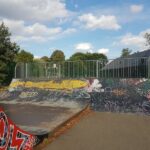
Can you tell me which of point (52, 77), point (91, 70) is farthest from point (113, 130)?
point (52, 77)

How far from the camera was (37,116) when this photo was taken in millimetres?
12586

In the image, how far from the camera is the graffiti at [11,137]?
6.51 m

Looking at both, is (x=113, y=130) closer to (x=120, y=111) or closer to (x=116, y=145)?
(x=116, y=145)

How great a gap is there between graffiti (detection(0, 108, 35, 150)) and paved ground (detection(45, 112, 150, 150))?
128 centimetres

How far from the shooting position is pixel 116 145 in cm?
875

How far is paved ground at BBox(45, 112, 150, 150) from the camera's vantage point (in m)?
8.62

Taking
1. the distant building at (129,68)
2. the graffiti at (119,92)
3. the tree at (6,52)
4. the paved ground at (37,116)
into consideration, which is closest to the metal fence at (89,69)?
the distant building at (129,68)

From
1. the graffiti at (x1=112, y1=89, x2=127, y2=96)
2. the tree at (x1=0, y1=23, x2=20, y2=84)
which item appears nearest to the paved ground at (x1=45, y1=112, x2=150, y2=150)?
the graffiti at (x1=112, y1=89, x2=127, y2=96)

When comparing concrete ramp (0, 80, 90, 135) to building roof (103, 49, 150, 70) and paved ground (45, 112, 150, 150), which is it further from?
building roof (103, 49, 150, 70)

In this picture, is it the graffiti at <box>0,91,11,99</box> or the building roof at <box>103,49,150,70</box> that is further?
the graffiti at <box>0,91,11,99</box>

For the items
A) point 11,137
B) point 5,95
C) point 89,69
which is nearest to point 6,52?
point 5,95

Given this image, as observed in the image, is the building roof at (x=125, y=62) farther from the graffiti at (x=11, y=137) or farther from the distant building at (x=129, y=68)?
the graffiti at (x=11, y=137)

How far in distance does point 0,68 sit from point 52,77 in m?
9.85

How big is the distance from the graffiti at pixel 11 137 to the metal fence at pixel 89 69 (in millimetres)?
9305
